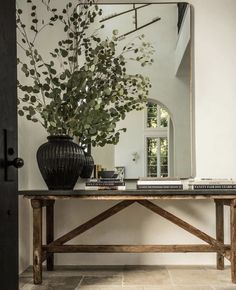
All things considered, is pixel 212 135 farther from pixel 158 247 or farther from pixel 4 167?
pixel 4 167

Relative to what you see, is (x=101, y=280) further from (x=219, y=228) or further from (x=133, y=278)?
(x=219, y=228)

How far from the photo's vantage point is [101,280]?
9.06ft

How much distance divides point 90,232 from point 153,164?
2.49 ft

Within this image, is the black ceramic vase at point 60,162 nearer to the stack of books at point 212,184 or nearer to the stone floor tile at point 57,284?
the stone floor tile at point 57,284

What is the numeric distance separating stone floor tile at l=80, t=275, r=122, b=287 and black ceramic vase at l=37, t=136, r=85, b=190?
2.16 feet

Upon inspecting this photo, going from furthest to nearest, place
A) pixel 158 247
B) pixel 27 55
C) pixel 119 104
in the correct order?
1. pixel 119 104
2. pixel 27 55
3. pixel 158 247

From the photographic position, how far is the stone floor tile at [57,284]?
2576 mm

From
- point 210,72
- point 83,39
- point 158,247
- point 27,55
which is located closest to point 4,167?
point 158,247

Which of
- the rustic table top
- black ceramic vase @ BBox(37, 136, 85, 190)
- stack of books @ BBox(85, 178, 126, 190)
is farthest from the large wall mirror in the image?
the rustic table top

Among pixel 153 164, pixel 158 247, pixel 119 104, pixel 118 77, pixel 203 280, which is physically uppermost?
pixel 118 77

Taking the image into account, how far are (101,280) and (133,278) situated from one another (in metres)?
0.23

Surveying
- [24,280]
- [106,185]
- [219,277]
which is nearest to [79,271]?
[24,280]

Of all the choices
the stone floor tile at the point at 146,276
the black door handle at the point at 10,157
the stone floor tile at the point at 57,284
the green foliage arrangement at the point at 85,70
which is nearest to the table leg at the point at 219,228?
the stone floor tile at the point at 146,276

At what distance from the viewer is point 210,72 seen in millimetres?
3209
